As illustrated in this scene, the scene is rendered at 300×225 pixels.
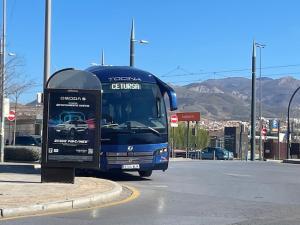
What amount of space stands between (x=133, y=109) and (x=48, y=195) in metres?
6.10

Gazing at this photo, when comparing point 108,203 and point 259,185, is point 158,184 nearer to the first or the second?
point 259,185

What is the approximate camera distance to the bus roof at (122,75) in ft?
60.4

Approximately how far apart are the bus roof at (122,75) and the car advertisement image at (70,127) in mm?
3140

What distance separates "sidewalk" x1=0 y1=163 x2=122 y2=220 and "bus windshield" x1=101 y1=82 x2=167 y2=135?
7.78 ft

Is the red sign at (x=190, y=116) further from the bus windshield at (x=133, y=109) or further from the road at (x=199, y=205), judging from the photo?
the bus windshield at (x=133, y=109)

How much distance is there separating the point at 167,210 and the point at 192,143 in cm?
6804

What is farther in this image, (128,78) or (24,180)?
(128,78)

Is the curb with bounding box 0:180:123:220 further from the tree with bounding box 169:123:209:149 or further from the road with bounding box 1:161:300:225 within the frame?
the tree with bounding box 169:123:209:149

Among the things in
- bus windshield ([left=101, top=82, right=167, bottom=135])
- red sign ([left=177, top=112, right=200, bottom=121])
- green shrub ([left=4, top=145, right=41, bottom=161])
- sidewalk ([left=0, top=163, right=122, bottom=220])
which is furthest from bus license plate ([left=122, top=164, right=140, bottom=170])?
red sign ([left=177, top=112, right=200, bottom=121])

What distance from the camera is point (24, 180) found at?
51.2 ft

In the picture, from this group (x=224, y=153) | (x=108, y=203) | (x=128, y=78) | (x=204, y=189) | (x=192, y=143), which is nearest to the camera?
(x=108, y=203)

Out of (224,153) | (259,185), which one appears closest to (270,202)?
(259,185)

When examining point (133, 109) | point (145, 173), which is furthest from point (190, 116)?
point (133, 109)

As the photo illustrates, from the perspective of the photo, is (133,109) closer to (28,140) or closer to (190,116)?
(28,140)
